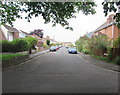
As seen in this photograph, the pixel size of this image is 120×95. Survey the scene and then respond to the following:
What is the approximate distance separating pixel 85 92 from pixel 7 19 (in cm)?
854

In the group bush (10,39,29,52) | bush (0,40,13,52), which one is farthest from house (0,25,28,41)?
bush (10,39,29,52)

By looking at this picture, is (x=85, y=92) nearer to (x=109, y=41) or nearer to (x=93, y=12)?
(x=93, y=12)

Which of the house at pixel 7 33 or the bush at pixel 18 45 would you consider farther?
the house at pixel 7 33

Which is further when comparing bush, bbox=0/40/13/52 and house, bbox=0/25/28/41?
house, bbox=0/25/28/41

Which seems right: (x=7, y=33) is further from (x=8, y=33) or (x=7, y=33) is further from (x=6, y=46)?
(x=6, y=46)

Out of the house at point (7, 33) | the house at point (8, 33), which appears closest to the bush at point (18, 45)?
the house at point (8, 33)

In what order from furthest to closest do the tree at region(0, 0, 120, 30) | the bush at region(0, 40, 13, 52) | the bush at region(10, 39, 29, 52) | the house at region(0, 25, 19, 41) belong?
Answer: the house at region(0, 25, 19, 41) < the bush at region(0, 40, 13, 52) < the bush at region(10, 39, 29, 52) < the tree at region(0, 0, 120, 30)

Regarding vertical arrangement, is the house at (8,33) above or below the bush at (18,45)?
above

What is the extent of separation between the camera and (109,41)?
12.9m

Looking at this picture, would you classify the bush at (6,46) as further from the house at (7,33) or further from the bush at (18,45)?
the house at (7,33)

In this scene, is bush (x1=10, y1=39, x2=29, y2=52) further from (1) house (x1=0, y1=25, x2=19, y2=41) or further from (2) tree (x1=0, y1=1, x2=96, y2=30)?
(1) house (x1=0, y1=25, x2=19, y2=41)

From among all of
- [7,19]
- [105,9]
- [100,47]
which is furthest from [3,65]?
[100,47]

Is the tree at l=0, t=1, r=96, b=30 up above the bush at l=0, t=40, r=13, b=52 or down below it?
above

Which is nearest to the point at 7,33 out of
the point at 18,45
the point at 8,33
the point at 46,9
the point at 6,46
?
the point at 8,33
